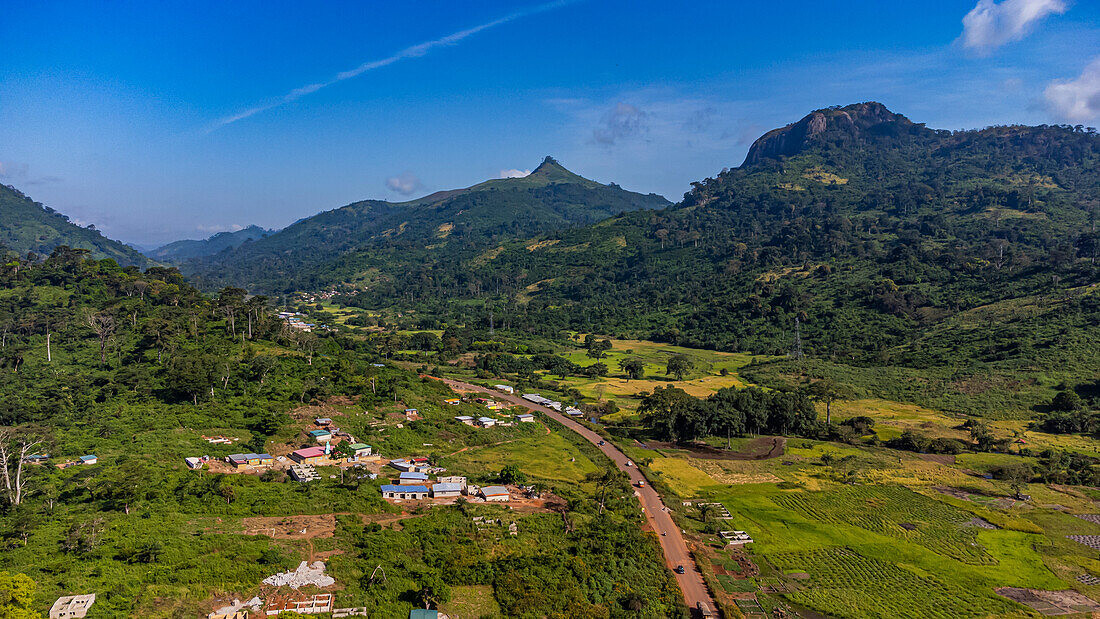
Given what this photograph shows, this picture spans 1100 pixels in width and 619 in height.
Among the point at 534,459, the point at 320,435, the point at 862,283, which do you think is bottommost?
the point at 534,459

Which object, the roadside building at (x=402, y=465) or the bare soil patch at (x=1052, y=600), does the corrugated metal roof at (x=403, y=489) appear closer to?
the roadside building at (x=402, y=465)

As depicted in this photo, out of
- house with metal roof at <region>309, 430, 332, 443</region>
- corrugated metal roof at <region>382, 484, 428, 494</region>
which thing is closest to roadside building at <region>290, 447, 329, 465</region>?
house with metal roof at <region>309, 430, 332, 443</region>

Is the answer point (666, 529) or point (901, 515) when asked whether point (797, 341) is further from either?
point (666, 529)

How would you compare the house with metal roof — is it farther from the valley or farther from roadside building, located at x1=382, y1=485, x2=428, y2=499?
→ roadside building, located at x1=382, y1=485, x2=428, y2=499

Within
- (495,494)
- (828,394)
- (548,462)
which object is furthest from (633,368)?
(495,494)

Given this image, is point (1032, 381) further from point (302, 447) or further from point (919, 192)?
point (919, 192)

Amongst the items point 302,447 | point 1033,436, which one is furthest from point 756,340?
point 302,447
